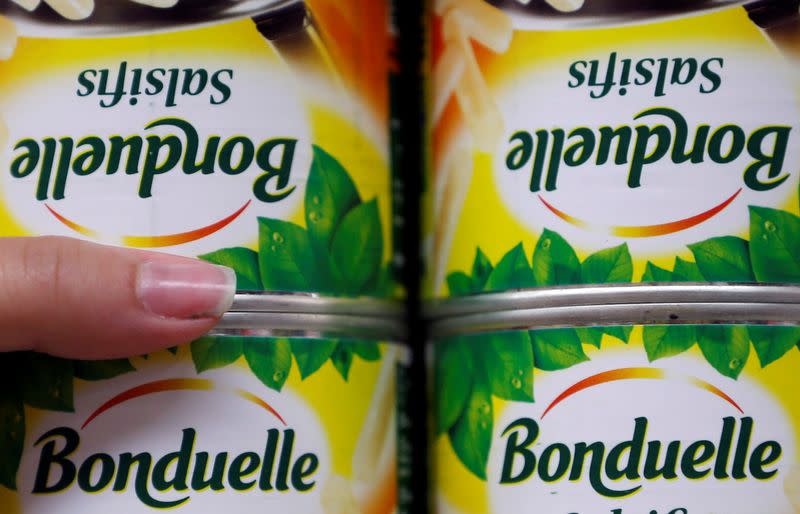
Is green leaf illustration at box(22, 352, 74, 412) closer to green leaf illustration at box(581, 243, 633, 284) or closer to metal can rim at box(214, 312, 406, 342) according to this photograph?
metal can rim at box(214, 312, 406, 342)

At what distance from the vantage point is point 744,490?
26.8 inches

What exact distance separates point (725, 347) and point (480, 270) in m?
0.21

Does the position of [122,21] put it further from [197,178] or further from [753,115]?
[753,115]

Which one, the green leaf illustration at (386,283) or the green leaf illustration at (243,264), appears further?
the green leaf illustration at (386,283)

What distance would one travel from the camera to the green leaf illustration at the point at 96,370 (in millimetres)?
679

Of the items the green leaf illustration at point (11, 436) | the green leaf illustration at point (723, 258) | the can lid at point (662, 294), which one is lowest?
the green leaf illustration at point (11, 436)

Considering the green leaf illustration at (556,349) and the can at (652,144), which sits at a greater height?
the can at (652,144)

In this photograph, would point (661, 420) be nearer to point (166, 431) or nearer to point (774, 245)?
point (774, 245)

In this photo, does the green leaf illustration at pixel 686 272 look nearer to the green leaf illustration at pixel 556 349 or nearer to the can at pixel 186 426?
the green leaf illustration at pixel 556 349

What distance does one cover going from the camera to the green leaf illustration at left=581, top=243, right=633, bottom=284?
0.70m

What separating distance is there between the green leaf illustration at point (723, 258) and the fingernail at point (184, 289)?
0.36 meters

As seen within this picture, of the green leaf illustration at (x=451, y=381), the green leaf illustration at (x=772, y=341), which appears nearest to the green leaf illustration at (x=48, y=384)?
the green leaf illustration at (x=451, y=381)

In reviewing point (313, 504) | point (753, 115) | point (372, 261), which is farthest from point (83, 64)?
point (753, 115)

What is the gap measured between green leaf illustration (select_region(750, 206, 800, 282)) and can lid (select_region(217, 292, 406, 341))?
32 cm
